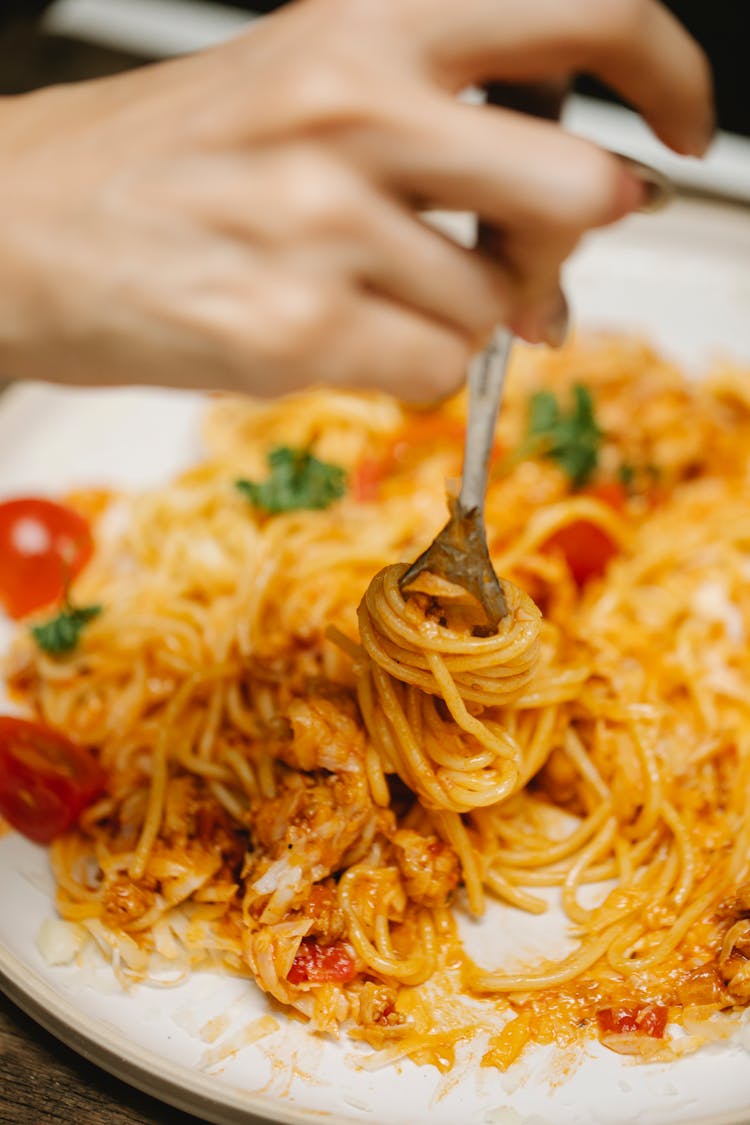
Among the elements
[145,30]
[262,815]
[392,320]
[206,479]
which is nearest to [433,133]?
[392,320]

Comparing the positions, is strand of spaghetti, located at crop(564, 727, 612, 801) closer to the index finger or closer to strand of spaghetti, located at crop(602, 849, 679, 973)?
strand of spaghetti, located at crop(602, 849, 679, 973)

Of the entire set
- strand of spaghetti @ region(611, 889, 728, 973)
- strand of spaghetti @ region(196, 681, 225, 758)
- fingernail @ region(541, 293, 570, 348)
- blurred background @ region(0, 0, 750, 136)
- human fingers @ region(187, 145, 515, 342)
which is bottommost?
strand of spaghetti @ region(196, 681, 225, 758)

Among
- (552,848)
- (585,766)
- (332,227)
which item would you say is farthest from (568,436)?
(332,227)

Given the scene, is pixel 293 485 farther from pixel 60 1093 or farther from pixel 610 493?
pixel 60 1093

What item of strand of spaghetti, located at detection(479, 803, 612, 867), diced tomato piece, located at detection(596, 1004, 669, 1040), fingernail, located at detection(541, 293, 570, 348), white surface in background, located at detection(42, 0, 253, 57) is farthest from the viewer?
white surface in background, located at detection(42, 0, 253, 57)

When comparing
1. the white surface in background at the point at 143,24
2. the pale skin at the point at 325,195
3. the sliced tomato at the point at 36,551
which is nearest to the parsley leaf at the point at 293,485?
the sliced tomato at the point at 36,551

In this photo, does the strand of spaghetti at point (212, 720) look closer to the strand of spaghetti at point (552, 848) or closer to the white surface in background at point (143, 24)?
the strand of spaghetti at point (552, 848)

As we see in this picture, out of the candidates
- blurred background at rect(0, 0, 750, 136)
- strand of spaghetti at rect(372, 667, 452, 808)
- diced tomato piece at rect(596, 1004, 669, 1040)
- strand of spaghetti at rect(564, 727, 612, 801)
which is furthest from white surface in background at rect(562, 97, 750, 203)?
diced tomato piece at rect(596, 1004, 669, 1040)
